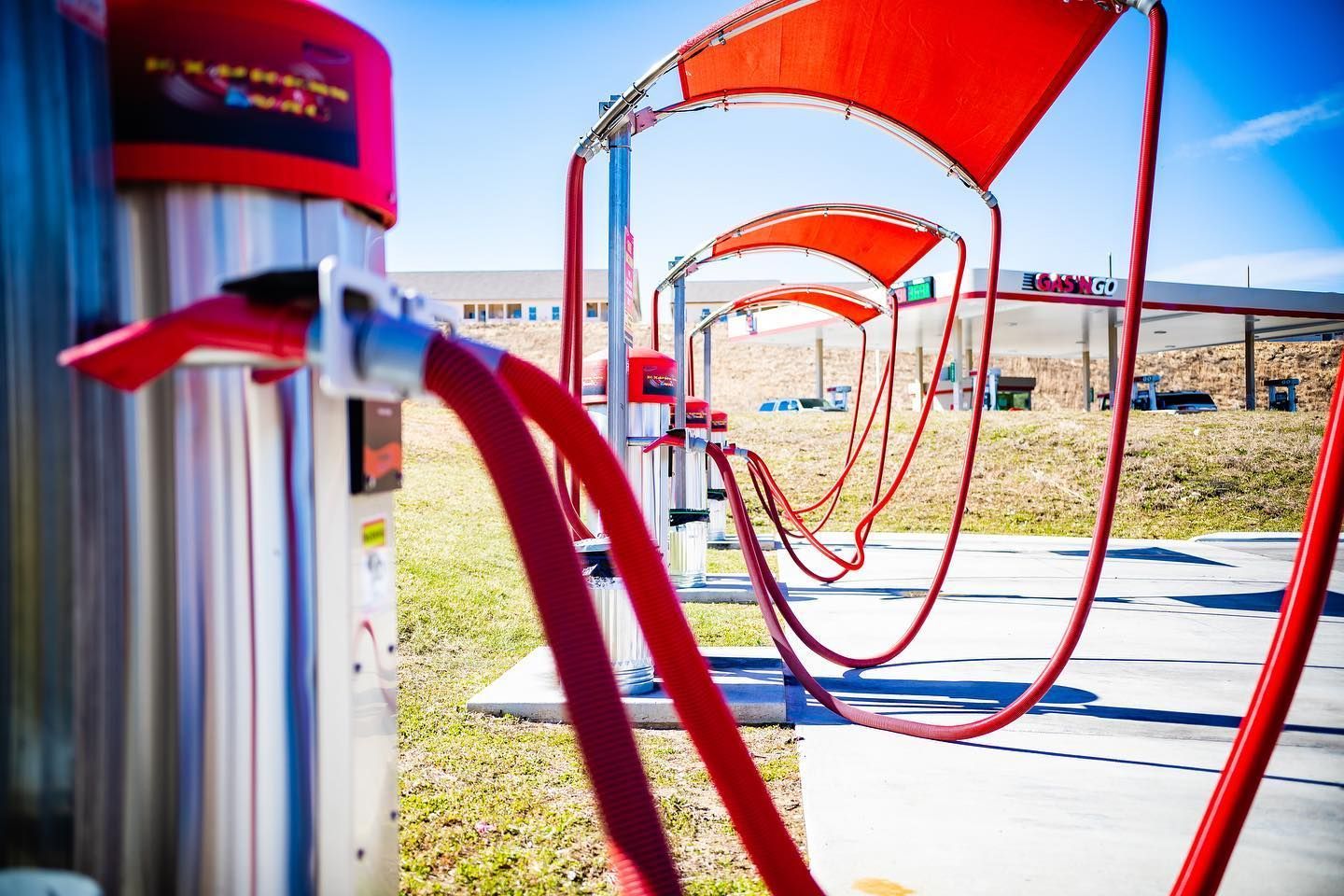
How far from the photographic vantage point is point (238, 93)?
106 centimetres

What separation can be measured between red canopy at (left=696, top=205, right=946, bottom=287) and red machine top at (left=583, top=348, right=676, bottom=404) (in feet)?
6.07

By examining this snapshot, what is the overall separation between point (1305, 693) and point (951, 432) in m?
11.9

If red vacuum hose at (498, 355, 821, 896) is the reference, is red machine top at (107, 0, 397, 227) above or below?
above

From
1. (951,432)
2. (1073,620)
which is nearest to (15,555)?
(1073,620)

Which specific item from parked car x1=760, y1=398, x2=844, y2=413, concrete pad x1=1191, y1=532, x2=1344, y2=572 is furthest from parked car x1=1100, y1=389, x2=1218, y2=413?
concrete pad x1=1191, y1=532, x2=1344, y2=572

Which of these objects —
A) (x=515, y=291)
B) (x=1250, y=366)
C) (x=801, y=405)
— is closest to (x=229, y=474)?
(x=801, y=405)

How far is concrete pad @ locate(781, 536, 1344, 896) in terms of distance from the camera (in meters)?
2.55

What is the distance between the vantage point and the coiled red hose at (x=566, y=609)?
96 cm

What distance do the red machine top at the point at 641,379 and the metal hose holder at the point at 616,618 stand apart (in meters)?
0.91

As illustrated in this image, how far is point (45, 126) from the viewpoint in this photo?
0.94 meters

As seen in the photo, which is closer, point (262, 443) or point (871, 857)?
point (262, 443)

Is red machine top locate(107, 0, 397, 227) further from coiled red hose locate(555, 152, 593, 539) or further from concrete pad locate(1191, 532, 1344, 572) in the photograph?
concrete pad locate(1191, 532, 1344, 572)

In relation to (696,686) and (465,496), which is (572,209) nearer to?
(696,686)

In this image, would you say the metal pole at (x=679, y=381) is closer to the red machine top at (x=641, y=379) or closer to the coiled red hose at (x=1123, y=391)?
the red machine top at (x=641, y=379)
